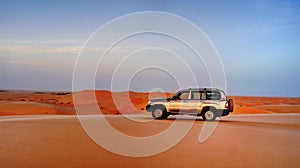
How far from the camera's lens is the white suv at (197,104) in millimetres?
22328

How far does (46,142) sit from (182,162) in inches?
206

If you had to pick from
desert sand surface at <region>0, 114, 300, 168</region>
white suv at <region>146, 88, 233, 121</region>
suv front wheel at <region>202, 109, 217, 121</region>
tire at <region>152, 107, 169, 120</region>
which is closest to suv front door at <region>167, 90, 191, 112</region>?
white suv at <region>146, 88, 233, 121</region>

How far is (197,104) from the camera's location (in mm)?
22688

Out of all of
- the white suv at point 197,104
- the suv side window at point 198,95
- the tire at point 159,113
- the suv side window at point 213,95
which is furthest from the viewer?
the tire at point 159,113

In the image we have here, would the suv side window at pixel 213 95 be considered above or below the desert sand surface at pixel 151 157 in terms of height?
above

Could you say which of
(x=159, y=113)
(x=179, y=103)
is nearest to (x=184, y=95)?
(x=179, y=103)

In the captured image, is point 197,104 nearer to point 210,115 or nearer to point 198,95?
point 198,95

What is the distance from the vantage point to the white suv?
22.3 metres

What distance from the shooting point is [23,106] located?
1366 inches

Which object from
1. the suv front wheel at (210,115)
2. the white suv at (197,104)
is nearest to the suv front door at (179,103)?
the white suv at (197,104)

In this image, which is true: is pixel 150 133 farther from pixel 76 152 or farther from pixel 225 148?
pixel 76 152

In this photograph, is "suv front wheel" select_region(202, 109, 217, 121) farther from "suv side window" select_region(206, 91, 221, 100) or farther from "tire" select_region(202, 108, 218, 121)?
"suv side window" select_region(206, 91, 221, 100)

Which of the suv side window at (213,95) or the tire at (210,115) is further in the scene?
the suv side window at (213,95)

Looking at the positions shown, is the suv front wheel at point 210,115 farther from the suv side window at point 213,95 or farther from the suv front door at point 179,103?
the suv front door at point 179,103
